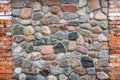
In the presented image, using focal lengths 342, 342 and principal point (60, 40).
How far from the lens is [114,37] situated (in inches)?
232

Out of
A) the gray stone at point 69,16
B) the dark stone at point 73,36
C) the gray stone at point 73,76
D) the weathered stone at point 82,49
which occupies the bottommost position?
the gray stone at point 73,76

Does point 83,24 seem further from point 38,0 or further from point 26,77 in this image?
point 26,77

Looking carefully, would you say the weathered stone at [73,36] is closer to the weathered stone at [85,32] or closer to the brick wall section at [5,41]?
the weathered stone at [85,32]

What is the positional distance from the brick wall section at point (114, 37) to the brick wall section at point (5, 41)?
1742mm

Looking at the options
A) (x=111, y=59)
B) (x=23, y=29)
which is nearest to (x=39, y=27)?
(x=23, y=29)

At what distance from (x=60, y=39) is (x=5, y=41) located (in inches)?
37.4

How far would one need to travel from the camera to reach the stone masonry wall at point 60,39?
590 cm

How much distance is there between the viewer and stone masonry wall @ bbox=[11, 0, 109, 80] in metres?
5.90

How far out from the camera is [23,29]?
5930 mm

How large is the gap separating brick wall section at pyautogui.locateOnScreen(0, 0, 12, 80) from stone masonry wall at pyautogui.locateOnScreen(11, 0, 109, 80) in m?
0.09

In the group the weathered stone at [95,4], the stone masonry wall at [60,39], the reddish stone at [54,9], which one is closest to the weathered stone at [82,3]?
the stone masonry wall at [60,39]

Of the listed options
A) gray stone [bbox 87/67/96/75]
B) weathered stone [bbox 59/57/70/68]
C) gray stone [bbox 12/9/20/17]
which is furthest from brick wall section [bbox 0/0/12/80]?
gray stone [bbox 87/67/96/75]

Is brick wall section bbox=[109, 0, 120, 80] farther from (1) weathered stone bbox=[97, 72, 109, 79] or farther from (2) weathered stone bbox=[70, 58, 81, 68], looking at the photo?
(2) weathered stone bbox=[70, 58, 81, 68]

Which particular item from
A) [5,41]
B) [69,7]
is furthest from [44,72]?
[69,7]
